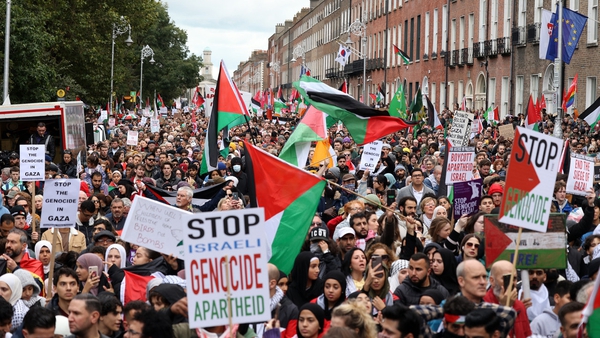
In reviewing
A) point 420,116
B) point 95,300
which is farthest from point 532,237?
point 420,116

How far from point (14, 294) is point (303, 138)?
6822 millimetres

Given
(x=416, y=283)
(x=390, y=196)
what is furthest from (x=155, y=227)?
(x=390, y=196)

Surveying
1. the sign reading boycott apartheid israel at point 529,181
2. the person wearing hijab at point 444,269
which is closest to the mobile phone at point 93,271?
Answer: the person wearing hijab at point 444,269

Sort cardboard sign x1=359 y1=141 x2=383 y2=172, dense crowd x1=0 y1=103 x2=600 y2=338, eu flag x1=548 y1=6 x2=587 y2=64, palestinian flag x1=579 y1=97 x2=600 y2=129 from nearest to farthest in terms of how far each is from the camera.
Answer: dense crowd x1=0 y1=103 x2=600 y2=338 → cardboard sign x1=359 y1=141 x2=383 y2=172 → palestinian flag x1=579 y1=97 x2=600 y2=129 → eu flag x1=548 y1=6 x2=587 y2=64

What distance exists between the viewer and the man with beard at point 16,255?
372 inches

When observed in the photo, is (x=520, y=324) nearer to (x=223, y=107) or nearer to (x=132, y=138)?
(x=223, y=107)

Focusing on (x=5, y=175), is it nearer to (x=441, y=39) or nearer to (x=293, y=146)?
(x=293, y=146)

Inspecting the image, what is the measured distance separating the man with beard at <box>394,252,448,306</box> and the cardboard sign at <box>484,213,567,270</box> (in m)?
0.53

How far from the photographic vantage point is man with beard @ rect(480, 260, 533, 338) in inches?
271

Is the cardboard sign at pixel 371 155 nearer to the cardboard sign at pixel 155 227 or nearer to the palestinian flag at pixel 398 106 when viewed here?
the cardboard sign at pixel 155 227

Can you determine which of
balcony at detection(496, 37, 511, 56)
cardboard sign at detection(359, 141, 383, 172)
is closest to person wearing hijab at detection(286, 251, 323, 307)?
cardboard sign at detection(359, 141, 383, 172)

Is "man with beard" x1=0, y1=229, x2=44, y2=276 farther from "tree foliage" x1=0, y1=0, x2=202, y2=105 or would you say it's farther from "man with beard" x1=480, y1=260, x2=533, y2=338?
"tree foliage" x1=0, y1=0, x2=202, y2=105

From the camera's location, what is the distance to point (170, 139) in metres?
29.8

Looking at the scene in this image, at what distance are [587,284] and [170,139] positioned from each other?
77.7 feet
